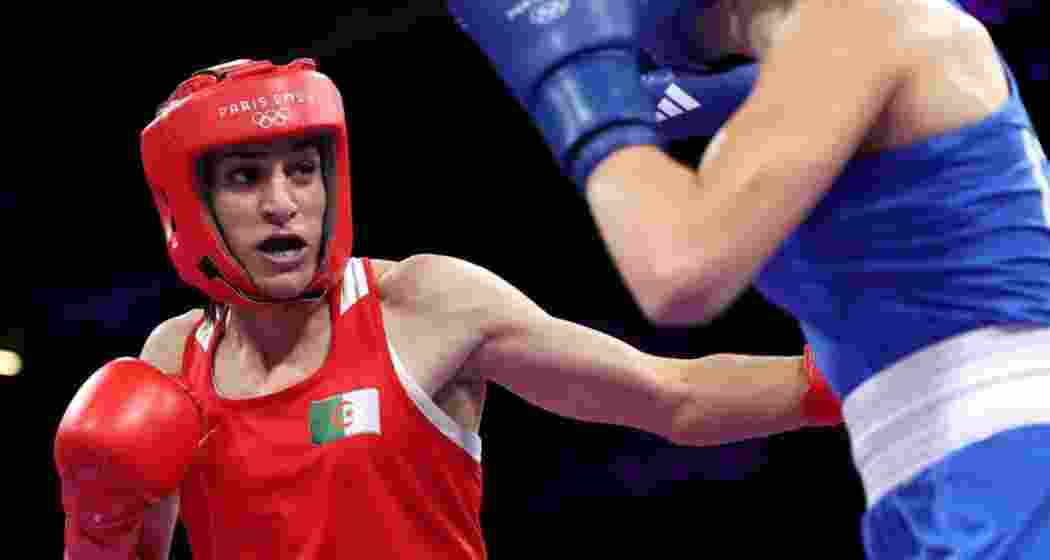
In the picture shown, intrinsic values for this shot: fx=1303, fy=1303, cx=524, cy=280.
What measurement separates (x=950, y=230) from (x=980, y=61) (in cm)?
19

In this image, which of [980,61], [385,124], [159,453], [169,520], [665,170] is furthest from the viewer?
[385,124]

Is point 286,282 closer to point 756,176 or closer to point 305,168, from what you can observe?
point 305,168

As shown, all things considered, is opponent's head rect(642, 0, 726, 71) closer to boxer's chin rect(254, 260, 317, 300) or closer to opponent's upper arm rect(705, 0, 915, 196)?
opponent's upper arm rect(705, 0, 915, 196)

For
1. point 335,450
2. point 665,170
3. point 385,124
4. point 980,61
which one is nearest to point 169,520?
point 335,450

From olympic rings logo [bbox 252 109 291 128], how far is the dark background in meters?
2.29

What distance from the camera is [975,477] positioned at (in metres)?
1.25

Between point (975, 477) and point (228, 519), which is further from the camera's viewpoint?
point (228, 519)

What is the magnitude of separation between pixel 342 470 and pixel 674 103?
2.89 feet

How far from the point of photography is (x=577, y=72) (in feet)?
4.23

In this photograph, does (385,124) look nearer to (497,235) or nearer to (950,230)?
(497,235)

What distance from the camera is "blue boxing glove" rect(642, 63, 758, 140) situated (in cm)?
172

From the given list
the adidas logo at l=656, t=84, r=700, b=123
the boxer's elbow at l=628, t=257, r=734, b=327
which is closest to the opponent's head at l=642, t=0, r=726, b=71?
the adidas logo at l=656, t=84, r=700, b=123

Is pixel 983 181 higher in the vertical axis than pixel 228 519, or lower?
higher

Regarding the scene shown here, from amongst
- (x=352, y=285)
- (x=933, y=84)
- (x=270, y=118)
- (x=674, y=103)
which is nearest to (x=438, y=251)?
(x=352, y=285)
